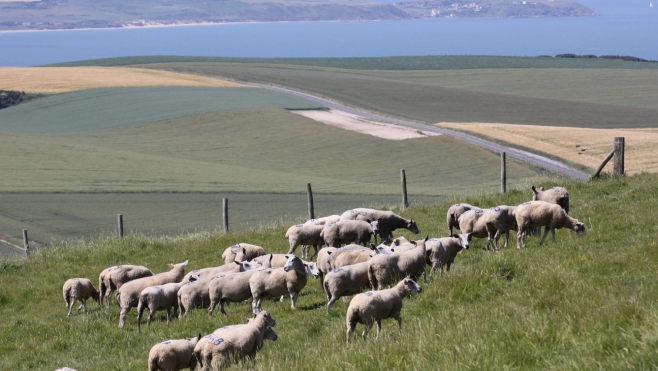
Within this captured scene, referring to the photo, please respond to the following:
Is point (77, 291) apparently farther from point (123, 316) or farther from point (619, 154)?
point (619, 154)

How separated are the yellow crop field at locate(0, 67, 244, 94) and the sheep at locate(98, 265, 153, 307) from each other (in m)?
85.5

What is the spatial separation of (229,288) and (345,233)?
200 inches

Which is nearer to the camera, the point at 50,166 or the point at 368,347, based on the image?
the point at 368,347

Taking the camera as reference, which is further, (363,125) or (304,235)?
(363,125)

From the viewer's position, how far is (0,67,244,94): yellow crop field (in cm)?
10238

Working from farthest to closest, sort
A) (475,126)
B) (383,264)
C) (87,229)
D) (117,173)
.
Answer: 1. (475,126)
2. (117,173)
3. (87,229)
4. (383,264)

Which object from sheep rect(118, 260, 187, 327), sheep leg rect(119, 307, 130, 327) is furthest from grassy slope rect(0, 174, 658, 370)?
sheep rect(118, 260, 187, 327)

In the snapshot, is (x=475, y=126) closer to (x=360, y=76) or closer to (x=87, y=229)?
(x=87, y=229)

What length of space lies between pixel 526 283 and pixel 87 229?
31103 millimetres

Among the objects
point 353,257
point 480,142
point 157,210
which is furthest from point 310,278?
point 480,142

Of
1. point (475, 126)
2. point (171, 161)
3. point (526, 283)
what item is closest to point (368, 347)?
point (526, 283)

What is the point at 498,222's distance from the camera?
19.2 meters

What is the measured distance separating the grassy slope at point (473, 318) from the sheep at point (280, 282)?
0.34m

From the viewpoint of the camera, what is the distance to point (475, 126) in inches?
2982
